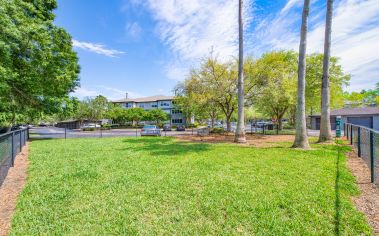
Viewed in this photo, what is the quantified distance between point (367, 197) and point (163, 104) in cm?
5626

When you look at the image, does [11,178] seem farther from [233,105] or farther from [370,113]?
[370,113]

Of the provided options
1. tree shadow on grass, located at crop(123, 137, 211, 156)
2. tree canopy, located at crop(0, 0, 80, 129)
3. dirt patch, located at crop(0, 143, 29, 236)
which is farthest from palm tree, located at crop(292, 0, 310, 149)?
tree canopy, located at crop(0, 0, 80, 129)

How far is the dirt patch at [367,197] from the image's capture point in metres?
3.73

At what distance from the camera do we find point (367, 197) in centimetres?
457

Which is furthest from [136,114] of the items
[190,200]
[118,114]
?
[190,200]

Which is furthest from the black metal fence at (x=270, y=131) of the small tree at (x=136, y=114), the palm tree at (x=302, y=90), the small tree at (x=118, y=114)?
the small tree at (x=118, y=114)

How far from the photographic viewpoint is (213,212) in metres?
3.87

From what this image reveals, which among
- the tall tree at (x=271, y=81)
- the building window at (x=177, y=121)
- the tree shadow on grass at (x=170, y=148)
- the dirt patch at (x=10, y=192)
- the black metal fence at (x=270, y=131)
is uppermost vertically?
the tall tree at (x=271, y=81)

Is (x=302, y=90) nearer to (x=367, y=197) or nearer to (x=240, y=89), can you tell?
(x=240, y=89)

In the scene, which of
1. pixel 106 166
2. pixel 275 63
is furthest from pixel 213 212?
pixel 275 63

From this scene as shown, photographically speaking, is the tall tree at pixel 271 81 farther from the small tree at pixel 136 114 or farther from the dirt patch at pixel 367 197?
the small tree at pixel 136 114

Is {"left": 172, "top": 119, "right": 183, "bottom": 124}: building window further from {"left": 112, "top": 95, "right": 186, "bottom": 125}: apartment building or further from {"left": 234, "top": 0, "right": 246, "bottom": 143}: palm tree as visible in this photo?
{"left": 234, "top": 0, "right": 246, "bottom": 143}: palm tree

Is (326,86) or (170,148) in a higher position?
(326,86)

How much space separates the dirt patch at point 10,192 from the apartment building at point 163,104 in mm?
48059
